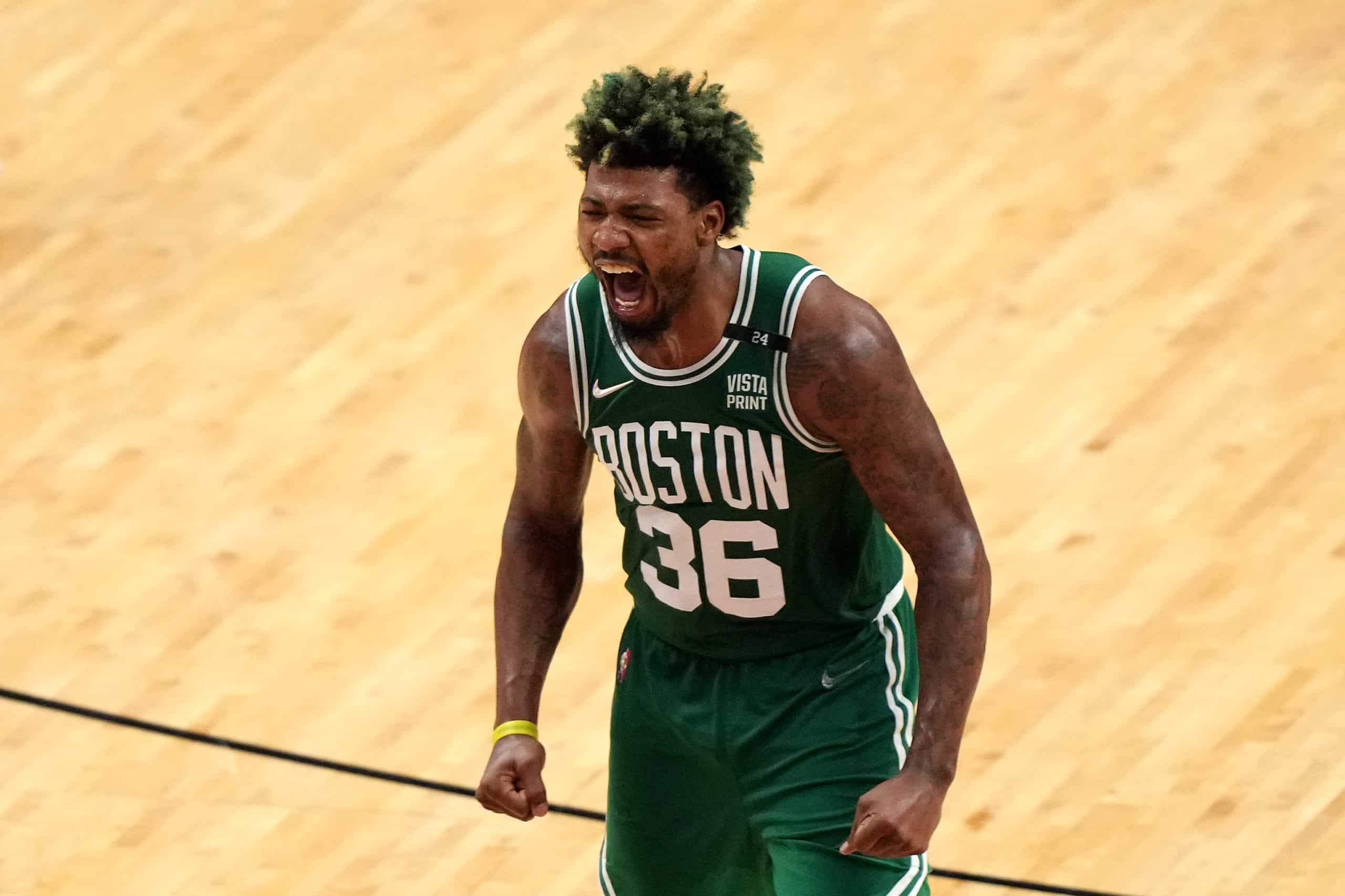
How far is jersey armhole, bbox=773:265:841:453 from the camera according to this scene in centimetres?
327

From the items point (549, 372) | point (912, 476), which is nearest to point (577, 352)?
point (549, 372)

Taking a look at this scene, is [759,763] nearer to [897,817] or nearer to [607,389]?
[897,817]

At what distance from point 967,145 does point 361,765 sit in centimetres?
336

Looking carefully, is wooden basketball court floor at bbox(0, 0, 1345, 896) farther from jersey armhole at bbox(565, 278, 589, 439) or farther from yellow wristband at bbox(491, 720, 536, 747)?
jersey armhole at bbox(565, 278, 589, 439)

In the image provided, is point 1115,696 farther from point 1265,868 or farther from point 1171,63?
point 1171,63

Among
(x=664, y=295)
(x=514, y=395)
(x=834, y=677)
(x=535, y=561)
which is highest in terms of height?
(x=664, y=295)

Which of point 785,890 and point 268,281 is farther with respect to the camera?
point 268,281

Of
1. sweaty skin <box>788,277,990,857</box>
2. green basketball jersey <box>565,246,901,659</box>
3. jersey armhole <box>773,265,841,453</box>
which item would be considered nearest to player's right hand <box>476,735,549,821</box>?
green basketball jersey <box>565,246,901,659</box>

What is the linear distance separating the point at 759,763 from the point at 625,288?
82cm

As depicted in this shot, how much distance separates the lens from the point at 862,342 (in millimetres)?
3236

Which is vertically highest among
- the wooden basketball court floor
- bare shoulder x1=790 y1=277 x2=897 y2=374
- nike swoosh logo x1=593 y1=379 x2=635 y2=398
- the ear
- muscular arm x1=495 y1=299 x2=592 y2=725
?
the ear

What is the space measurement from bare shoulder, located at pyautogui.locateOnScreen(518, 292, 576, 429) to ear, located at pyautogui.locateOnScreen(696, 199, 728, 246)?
0.30 meters

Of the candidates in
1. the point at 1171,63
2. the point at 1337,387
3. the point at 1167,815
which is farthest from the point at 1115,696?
the point at 1171,63

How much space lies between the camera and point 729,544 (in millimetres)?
3432
